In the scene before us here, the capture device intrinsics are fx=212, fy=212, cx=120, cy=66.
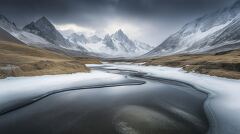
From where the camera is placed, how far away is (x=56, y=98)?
27.0 meters

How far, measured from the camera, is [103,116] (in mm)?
19719

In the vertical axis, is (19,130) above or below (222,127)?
above

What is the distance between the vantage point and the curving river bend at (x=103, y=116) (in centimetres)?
1622

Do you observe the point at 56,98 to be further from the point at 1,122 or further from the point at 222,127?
the point at 222,127

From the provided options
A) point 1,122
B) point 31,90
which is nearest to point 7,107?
point 1,122

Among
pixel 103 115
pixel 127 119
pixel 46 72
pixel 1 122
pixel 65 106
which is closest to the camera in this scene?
pixel 1 122

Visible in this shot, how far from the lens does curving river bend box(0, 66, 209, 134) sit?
16.2m

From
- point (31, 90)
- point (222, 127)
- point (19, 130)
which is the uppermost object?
point (31, 90)

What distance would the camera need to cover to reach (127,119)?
18.8 metres

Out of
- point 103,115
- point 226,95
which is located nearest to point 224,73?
point 226,95

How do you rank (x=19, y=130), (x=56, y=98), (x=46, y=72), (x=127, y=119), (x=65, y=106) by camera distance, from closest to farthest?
(x=19, y=130)
(x=127, y=119)
(x=65, y=106)
(x=56, y=98)
(x=46, y=72)

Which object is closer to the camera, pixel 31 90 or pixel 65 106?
pixel 65 106

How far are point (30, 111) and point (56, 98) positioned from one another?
6.19 metres

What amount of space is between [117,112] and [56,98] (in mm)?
9784
